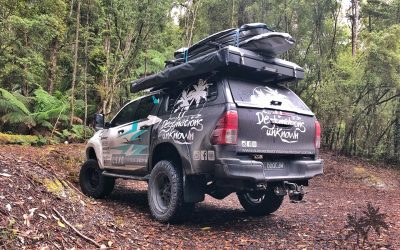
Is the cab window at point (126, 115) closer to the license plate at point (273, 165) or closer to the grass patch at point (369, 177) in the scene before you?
the license plate at point (273, 165)

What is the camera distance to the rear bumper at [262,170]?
4777 mm

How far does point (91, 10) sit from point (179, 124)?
1064 centimetres

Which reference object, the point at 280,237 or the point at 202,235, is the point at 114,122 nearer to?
the point at 202,235

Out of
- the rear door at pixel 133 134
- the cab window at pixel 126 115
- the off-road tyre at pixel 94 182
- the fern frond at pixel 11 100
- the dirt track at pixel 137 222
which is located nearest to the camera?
the dirt track at pixel 137 222

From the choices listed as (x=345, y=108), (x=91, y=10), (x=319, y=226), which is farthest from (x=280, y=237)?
(x=91, y=10)

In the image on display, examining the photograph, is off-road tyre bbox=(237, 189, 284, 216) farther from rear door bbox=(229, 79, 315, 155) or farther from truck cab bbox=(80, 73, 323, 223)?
rear door bbox=(229, 79, 315, 155)

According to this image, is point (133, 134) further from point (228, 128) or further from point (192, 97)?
point (228, 128)

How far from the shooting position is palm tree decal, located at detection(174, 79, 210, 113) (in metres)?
5.55

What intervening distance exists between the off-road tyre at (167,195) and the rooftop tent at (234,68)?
4.41 ft

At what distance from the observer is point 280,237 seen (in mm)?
5211

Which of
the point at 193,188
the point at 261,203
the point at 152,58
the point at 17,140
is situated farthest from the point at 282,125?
the point at 152,58

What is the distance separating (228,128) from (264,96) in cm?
98

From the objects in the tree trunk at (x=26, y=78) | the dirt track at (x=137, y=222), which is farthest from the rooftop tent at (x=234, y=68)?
the tree trunk at (x=26, y=78)

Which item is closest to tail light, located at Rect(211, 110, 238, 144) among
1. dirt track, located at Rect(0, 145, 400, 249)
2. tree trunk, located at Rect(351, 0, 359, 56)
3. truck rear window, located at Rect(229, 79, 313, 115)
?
truck rear window, located at Rect(229, 79, 313, 115)
